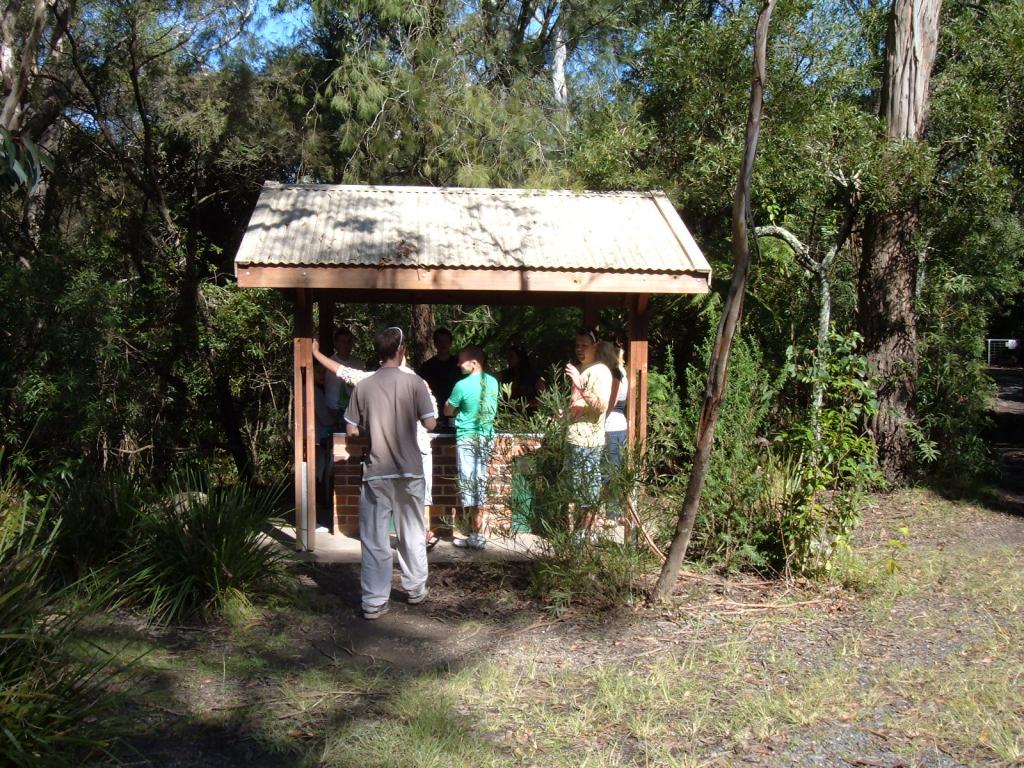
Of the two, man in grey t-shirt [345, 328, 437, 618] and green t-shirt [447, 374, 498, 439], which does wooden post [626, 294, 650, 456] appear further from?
man in grey t-shirt [345, 328, 437, 618]

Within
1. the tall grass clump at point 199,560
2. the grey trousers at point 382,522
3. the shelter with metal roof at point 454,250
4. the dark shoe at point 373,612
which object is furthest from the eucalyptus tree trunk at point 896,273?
the tall grass clump at point 199,560

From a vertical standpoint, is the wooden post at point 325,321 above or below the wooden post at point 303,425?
above

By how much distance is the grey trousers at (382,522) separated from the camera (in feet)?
20.0

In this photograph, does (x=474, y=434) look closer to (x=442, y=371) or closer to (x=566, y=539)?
(x=566, y=539)

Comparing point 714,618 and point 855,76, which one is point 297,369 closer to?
point 714,618

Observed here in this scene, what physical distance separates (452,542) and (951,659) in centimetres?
399

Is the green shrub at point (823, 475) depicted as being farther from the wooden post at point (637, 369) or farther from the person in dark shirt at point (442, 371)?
the person in dark shirt at point (442, 371)

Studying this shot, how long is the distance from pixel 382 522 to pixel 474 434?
1.48m

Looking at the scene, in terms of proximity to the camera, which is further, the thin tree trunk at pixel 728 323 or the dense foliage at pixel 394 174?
the dense foliage at pixel 394 174

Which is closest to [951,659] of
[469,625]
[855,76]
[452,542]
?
[469,625]

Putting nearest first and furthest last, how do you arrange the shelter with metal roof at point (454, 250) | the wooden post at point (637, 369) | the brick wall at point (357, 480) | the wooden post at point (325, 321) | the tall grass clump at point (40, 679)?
the tall grass clump at point (40, 679)
the shelter with metal roof at point (454, 250)
the wooden post at point (637, 369)
the brick wall at point (357, 480)
the wooden post at point (325, 321)

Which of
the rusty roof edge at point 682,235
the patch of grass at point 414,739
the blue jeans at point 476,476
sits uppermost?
the rusty roof edge at point 682,235

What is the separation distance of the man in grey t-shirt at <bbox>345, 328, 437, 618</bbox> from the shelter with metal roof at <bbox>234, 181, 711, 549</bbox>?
4.30ft

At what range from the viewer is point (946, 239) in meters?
12.3
